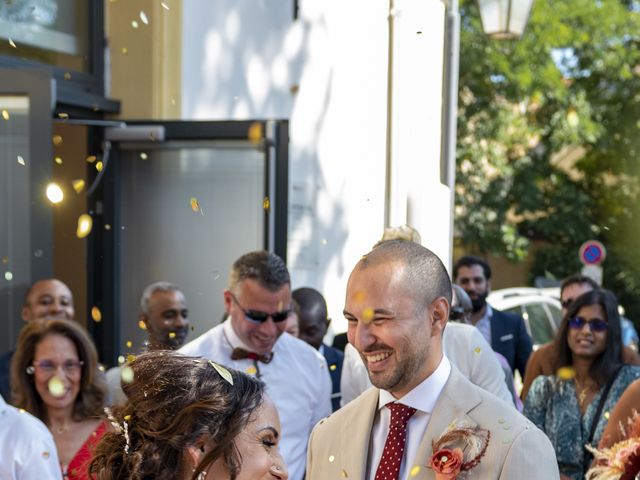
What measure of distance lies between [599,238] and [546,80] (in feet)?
20.1

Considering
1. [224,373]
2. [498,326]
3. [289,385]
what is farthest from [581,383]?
[224,373]

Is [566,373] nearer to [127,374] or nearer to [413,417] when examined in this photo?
[413,417]

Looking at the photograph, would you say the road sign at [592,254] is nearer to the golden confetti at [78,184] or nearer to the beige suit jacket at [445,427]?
the golden confetti at [78,184]

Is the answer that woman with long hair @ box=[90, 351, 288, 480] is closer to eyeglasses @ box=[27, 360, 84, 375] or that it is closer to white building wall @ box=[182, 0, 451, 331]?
eyeglasses @ box=[27, 360, 84, 375]

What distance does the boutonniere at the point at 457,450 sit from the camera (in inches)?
116

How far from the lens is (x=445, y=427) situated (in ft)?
10.3

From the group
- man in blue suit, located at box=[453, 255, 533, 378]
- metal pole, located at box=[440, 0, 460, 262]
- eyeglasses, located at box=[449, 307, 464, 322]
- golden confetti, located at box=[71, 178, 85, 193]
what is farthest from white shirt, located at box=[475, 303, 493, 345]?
golden confetti, located at box=[71, 178, 85, 193]

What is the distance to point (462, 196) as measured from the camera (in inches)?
976

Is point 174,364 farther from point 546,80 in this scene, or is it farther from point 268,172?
point 546,80

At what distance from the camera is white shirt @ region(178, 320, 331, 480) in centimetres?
525

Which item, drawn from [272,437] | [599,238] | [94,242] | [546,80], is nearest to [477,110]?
[546,80]

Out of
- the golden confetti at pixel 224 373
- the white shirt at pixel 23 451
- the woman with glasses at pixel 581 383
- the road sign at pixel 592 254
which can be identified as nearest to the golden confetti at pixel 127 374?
the golden confetti at pixel 224 373

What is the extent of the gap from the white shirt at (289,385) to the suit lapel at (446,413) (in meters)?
2.09

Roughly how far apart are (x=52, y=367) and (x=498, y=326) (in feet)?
12.7
